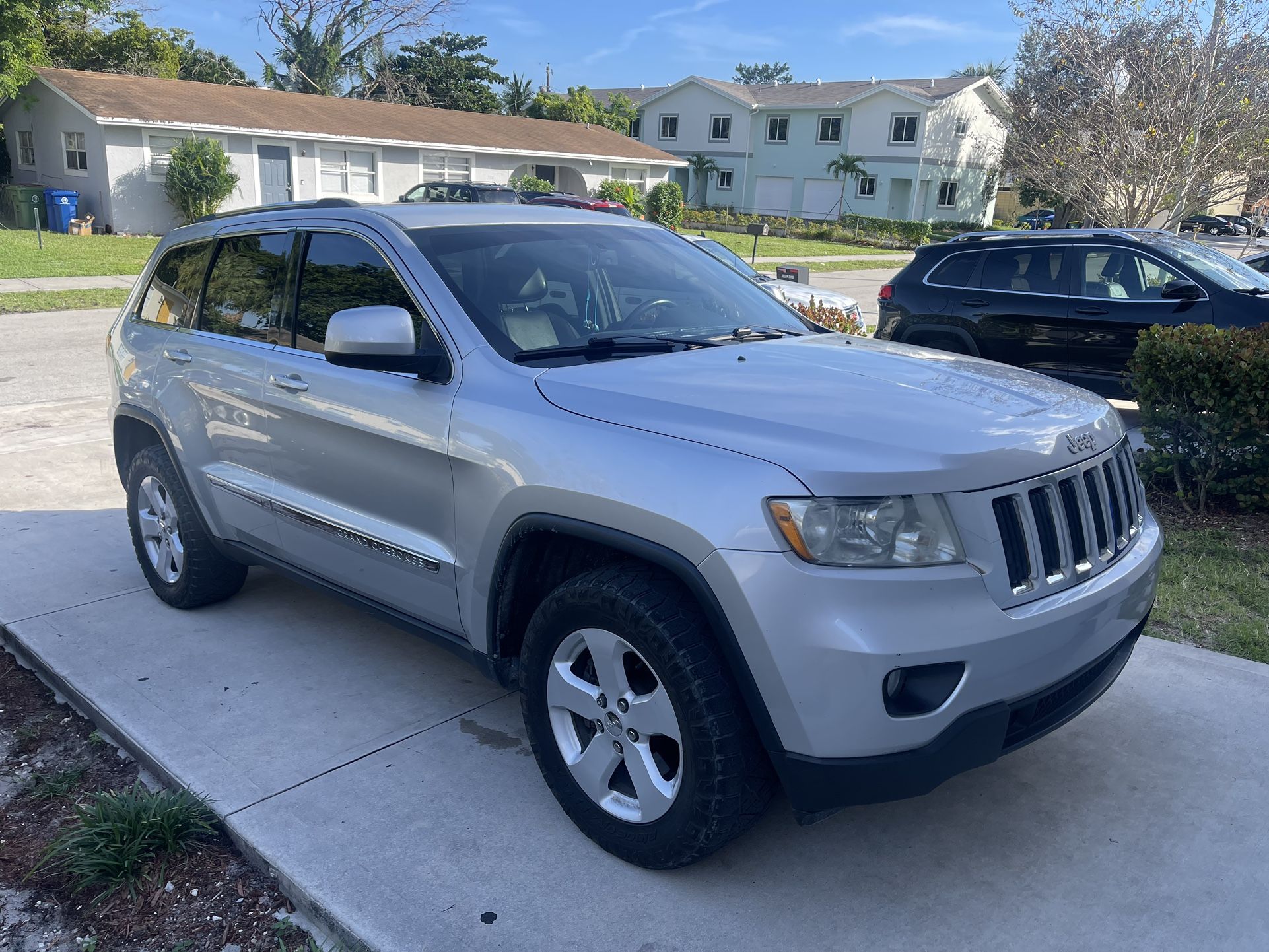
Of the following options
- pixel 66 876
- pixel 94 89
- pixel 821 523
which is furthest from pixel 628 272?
pixel 94 89

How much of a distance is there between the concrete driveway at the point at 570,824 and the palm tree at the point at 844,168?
46.9m

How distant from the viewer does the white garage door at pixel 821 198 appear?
49844mm

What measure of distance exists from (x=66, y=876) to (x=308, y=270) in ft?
7.40

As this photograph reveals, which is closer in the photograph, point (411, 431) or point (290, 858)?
point (290, 858)

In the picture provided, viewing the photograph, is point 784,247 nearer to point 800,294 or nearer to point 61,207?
point 61,207

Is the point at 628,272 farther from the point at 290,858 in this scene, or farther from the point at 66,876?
the point at 66,876

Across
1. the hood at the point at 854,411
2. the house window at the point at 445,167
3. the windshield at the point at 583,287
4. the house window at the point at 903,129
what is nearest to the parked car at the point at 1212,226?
the house window at the point at 903,129

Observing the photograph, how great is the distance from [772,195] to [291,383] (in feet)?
167

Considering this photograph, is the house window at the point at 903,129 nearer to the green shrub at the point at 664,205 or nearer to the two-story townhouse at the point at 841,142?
the two-story townhouse at the point at 841,142

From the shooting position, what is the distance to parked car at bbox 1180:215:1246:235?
2307 inches

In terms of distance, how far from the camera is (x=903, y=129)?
47.6 m

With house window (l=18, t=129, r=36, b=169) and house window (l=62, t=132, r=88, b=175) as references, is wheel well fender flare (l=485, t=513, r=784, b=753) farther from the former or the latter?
house window (l=18, t=129, r=36, b=169)

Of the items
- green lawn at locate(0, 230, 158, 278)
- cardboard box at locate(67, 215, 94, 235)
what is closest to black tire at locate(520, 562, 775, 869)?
green lawn at locate(0, 230, 158, 278)

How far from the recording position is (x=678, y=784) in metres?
2.71
